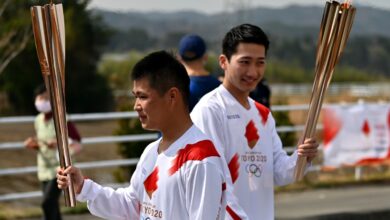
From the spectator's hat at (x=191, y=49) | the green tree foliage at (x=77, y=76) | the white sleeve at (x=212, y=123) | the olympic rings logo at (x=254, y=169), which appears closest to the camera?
the white sleeve at (x=212, y=123)

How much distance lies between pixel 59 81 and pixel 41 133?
3.77 m

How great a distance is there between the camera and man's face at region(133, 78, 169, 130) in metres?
2.94

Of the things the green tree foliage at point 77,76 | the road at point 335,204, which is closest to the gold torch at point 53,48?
the road at point 335,204

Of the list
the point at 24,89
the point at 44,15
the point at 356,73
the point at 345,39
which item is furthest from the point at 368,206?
the point at 356,73

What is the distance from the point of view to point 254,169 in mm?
3783

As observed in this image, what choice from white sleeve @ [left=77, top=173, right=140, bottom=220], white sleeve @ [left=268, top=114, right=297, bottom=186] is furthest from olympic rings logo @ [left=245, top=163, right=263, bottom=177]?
white sleeve @ [left=77, top=173, right=140, bottom=220]

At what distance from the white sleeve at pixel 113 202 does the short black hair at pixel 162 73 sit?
0.45 metres

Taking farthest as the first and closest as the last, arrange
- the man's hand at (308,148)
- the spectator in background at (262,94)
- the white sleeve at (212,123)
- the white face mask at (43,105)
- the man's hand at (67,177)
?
the white face mask at (43,105)
the spectator in background at (262,94)
the white sleeve at (212,123)
the man's hand at (308,148)
the man's hand at (67,177)

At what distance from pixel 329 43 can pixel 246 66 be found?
2.74 feet

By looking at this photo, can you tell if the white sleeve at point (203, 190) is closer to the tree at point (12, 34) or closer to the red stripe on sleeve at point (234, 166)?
the red stripe on sleeve at point (234, 166)

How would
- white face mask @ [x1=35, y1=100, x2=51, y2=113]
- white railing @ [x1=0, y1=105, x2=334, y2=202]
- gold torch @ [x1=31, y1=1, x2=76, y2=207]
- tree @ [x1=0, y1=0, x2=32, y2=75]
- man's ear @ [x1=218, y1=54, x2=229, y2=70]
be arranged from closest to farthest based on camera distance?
1. gold torch @ [x1=31, y1=1, x2=76, y2=207]
2. man's ear @ [x1=218, y1=54, x2=229, y2=70]
3. white face mask @ [x1=35, y1=100, x2=51, y2=113]
4. white railing @ [x1=0, y1=105, x2=334, y2=202]
5. tree @ [x1=0, y1=0, x2=32, y2=75]

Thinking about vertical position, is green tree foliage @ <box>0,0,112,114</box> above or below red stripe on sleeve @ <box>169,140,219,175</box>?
below

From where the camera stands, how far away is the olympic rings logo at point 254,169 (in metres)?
3.77

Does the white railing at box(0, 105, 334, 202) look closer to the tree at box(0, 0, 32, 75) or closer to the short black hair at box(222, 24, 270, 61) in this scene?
the tree at box(0, 0, 32, 75)
